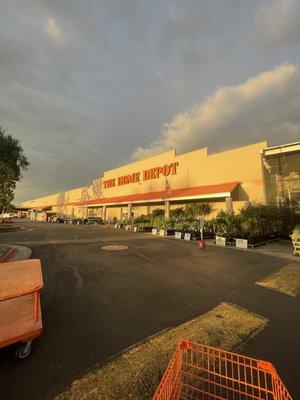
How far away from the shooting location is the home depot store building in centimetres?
2355

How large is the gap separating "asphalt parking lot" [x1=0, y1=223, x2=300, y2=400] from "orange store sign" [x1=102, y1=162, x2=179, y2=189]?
81.0 feet

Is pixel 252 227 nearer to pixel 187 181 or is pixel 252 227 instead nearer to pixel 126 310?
pixel 126 310

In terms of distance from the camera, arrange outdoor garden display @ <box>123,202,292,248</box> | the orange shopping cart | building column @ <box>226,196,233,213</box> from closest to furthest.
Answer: the orange shopping cart → outdoor garden display @ <box>123,202,292,248</box> → building column @ <box>226,196,233,213</box>

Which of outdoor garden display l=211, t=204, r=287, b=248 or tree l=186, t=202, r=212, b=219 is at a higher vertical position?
tree l=186, t=202, r=212, b=219

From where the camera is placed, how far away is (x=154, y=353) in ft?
12.3

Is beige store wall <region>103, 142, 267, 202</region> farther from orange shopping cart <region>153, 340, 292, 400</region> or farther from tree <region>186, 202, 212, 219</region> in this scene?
orange shopping cart <region>153, 340, 292, 400</region>

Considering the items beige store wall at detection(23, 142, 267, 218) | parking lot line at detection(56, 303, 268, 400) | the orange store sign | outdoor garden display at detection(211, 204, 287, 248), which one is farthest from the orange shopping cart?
the orange store sign

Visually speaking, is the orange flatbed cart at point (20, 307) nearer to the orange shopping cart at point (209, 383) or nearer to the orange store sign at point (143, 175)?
the orange shopping cart at point (209, 383)

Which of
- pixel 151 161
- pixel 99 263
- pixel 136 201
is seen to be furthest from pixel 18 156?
pixel 99 263

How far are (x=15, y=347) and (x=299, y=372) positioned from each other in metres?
4.41

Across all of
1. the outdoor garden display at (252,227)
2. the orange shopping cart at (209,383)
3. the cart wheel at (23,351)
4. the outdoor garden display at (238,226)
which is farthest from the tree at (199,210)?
the cart wheel at (23,351)

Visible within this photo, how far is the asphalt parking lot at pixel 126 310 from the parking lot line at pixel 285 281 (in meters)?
0.33

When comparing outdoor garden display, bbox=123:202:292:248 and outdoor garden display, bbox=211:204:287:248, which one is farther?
outdoor garden display, bbox=123:202:292:248

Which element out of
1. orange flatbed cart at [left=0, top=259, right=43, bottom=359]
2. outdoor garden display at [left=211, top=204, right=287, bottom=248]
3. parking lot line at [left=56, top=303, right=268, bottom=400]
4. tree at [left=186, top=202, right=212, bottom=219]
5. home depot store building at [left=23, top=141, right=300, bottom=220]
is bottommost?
parking lot line at [left=56, top=303, right=268, bottom=400]
